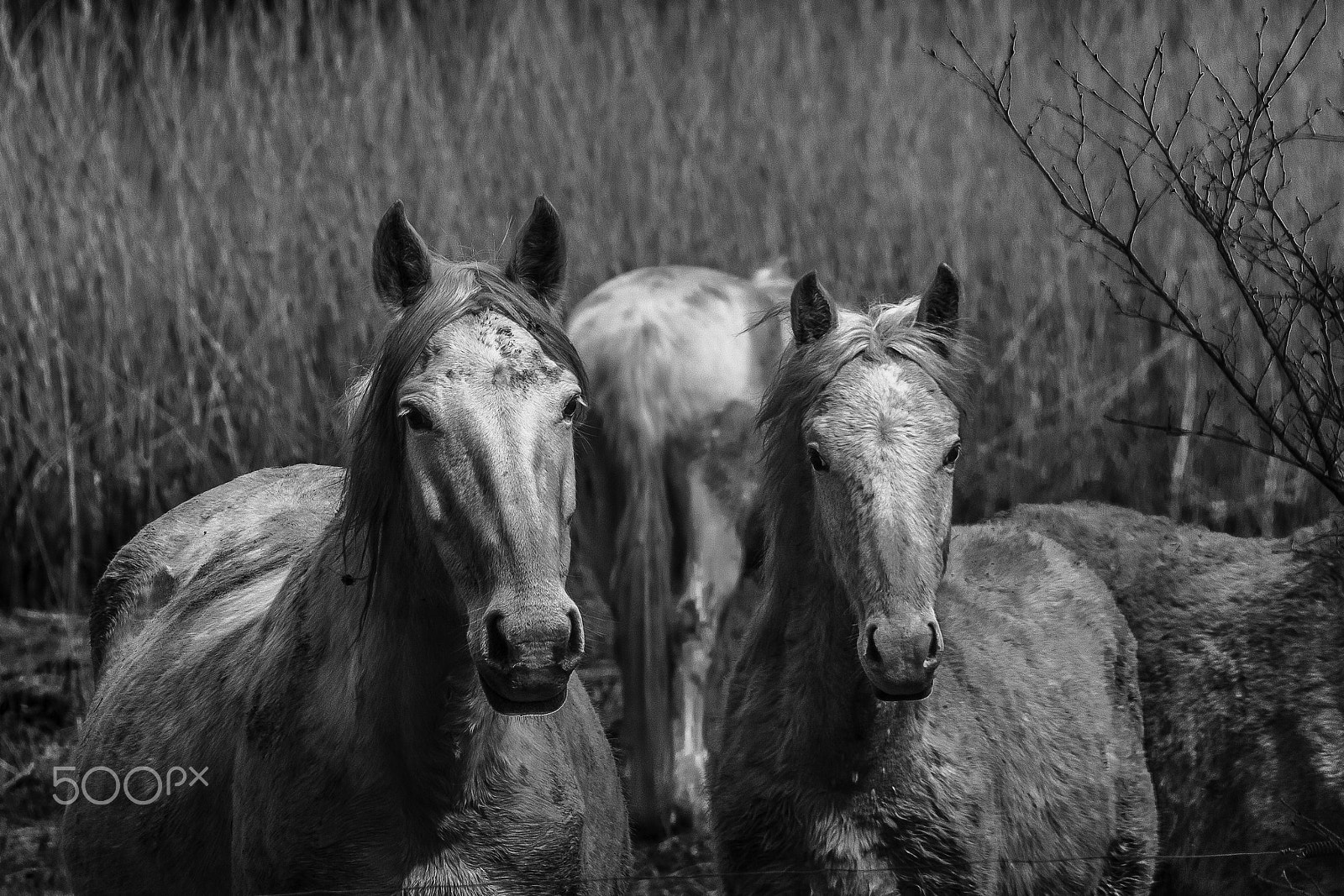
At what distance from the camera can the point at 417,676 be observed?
278 centimetres

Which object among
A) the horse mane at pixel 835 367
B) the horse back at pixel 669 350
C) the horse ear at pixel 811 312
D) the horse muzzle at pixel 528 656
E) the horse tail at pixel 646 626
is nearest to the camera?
the horse muzzle at pixel 528 656

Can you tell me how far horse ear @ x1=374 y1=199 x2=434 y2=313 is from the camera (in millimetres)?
2945

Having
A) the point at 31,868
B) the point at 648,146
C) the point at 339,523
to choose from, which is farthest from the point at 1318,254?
→ the point at 31,868

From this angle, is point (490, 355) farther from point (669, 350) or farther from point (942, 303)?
point (669, 350)

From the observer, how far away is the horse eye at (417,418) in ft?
8.78

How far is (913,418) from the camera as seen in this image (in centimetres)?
332

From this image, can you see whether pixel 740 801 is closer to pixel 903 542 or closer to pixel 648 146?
pixel 903 542

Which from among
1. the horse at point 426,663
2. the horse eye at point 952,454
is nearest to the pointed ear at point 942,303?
the horse eye at point 952,454

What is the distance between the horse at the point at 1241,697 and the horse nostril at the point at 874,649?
132cm

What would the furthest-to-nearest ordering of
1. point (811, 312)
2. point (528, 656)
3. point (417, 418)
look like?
point (811, 312)
point (417, 418)
point (528, 656)

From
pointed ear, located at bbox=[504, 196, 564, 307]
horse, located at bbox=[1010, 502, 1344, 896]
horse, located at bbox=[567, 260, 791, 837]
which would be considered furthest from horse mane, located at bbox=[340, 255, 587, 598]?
horse, located at bbox=[567, 260, 791, 837]

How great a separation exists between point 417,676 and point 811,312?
1.48 metres

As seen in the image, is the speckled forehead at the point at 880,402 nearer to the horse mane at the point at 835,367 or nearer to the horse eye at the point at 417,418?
the horse mane at the point at 835,367

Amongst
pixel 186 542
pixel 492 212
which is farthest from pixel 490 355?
pixel 492 212
